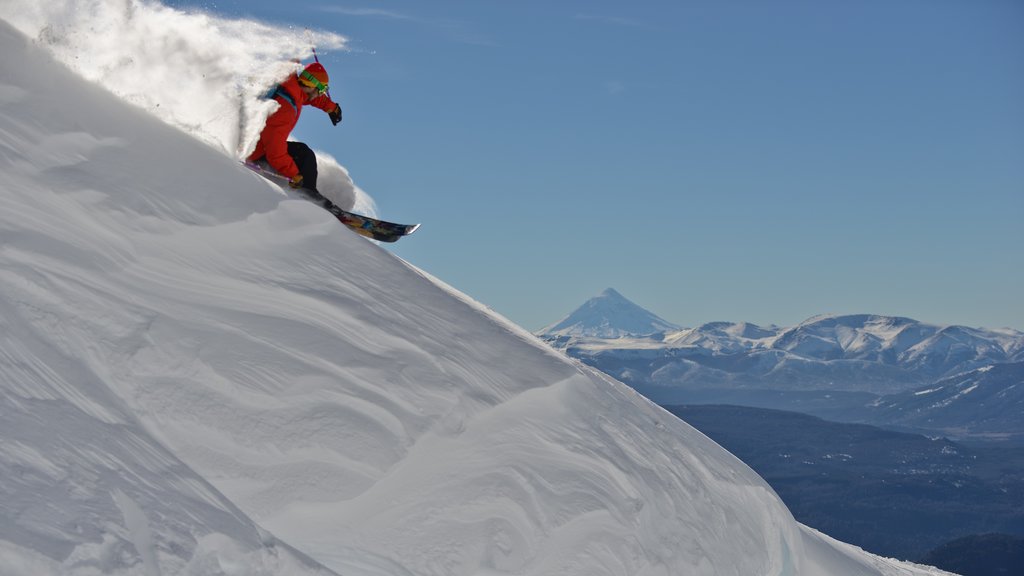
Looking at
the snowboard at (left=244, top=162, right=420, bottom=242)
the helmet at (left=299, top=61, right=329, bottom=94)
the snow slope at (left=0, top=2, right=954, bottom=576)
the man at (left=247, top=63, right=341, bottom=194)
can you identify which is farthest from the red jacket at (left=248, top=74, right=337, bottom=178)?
the snow slope at (left=0, top=2, right=954, bottom=576)

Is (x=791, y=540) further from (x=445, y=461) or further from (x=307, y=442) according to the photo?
(x=307, y=442)

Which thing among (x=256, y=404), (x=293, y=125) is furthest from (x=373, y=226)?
(x=256, y=404)

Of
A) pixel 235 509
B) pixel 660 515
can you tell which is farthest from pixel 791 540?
pixel 235 509

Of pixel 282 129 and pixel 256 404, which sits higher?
pixel 282 129

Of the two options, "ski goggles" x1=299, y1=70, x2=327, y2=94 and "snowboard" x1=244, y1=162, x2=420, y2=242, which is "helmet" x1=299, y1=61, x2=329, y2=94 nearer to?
"ski goggles" x1=299, y1=70, x2=327, y2=94

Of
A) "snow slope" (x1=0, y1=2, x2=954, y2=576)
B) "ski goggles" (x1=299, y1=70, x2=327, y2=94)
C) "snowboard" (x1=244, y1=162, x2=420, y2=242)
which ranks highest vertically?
"ski goggles" (x1=299, y1=70, x2=327, y2=94)

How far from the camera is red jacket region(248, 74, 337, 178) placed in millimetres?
12188

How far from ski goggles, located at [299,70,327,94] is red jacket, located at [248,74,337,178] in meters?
0.10

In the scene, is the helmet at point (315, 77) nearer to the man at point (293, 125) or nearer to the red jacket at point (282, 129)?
the man at point (293, 125)

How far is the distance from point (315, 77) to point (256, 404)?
23.0 ft

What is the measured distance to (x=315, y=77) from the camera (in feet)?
42.7

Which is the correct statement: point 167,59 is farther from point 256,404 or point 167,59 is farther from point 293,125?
point 256,404

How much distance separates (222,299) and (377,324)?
59.3 inches

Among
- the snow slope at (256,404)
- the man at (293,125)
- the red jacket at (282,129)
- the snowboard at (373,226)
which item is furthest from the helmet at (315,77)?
the snow slope at (256,404)
